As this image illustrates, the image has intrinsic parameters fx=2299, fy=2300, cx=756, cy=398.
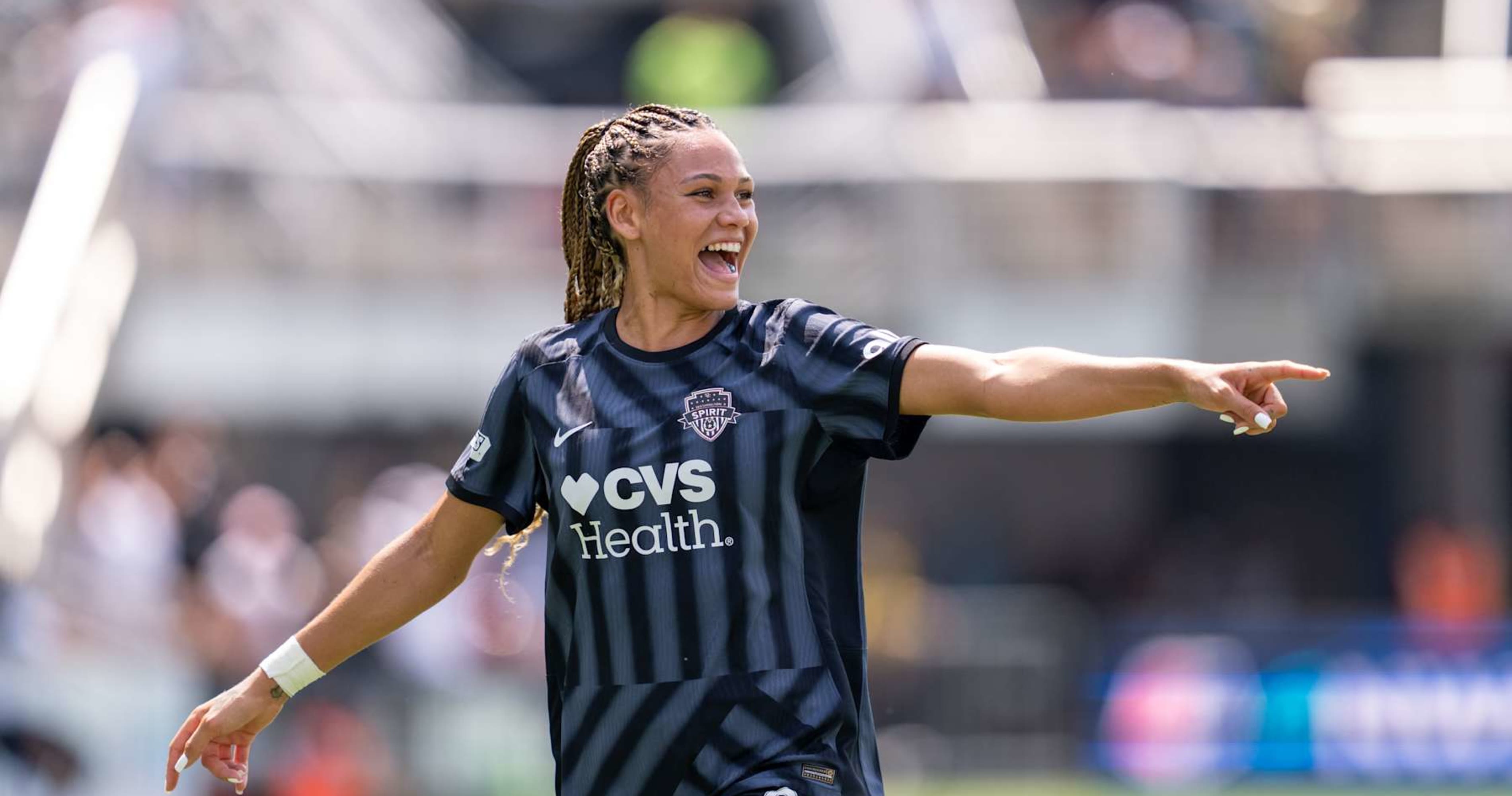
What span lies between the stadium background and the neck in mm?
7869

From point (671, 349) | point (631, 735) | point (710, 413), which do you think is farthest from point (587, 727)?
point (671, 349)

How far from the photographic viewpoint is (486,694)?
1328 centimetres

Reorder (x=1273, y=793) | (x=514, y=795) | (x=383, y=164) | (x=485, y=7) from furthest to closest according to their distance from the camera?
(x=485, y=7) → (x=383, y=164) → (x=1273, y=793) → (x=514, y=795)

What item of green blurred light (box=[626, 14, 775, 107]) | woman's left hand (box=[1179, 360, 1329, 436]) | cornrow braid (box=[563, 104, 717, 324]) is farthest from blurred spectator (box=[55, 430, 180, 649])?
woman's left hand (box=[1179, 360, 1329, 436])

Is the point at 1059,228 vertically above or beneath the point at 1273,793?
above

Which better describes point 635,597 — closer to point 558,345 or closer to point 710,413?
point 710,413

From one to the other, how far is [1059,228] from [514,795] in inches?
302

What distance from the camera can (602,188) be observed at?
17.7 ft

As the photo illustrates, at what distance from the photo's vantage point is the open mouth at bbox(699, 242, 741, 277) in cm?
520

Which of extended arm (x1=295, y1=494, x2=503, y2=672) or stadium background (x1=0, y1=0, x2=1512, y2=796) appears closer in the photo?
extended arm (x1=295, y1=494, x2=503, y2=672)

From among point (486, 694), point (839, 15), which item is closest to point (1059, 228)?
point (839, 15)

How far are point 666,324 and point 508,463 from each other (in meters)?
0.50

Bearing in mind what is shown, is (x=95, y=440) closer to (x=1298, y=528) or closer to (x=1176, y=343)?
(x=1176, y=343)

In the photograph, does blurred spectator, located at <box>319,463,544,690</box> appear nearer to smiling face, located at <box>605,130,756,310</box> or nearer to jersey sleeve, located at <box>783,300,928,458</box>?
smiling face, located at <box>605,130,756,310</box>
